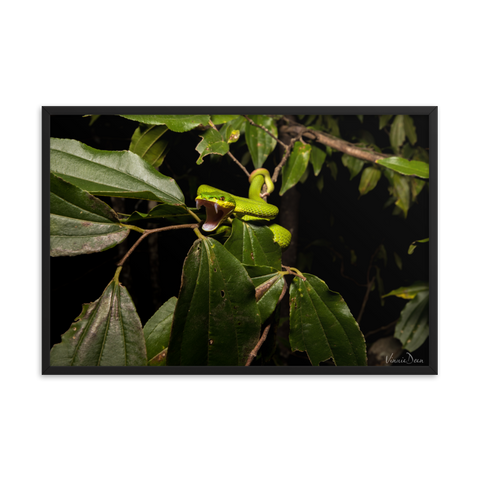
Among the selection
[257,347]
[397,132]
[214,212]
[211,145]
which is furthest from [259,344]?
[397,132]

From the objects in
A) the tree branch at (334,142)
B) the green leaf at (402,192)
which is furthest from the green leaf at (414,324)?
the tree branch at (334,142)

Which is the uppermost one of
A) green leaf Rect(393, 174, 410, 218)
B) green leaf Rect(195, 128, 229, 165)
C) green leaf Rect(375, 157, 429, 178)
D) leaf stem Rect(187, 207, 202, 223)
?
green leaf Rect(195, 128, 229, 165)

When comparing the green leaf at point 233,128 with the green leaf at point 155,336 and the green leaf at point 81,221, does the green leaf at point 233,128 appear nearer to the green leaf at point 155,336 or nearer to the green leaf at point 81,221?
the green leaf at point 81,221

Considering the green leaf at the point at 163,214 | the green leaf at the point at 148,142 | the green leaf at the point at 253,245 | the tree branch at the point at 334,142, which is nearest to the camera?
the green leaf at the point at 163,214

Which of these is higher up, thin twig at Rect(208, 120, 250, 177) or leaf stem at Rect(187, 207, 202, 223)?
thin twig at Rect(208, 120, 250, 177)

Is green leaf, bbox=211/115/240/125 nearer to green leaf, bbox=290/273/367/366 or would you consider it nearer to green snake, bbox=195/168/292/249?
green snake, bbox=195/168/292/249

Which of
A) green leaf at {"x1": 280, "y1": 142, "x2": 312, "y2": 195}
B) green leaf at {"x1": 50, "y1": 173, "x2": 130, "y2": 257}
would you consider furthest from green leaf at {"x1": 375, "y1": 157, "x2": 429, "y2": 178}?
green leaf at {"x1": 50, "y1": 173, "x2": 130, "y2": 257}

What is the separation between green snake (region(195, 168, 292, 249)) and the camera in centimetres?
111

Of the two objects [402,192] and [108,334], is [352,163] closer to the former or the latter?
[402,192]

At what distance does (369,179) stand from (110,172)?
3.05ft

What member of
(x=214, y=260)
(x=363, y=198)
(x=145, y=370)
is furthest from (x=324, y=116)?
(x=145, y=370)

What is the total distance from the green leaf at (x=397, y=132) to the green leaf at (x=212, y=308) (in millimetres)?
759

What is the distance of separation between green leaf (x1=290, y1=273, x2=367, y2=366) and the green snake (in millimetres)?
176

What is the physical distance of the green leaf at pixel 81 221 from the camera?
1.02 meters
